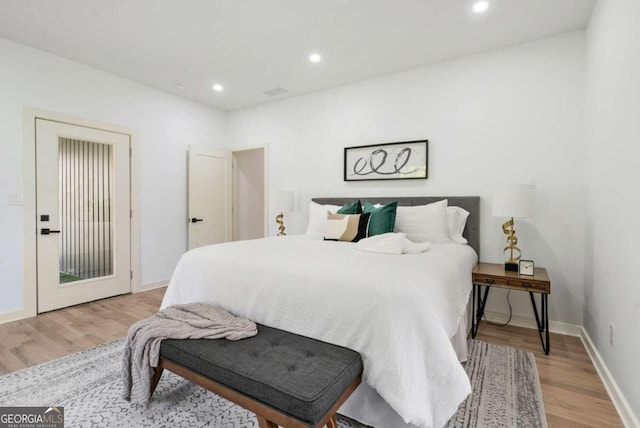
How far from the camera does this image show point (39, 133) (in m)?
3.29

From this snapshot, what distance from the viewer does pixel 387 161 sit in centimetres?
379

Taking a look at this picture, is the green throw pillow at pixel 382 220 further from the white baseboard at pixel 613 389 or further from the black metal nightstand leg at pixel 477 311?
the white baseboard at pixel 613 389

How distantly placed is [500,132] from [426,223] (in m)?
1.16

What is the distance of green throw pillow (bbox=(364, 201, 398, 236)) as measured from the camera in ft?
9.95

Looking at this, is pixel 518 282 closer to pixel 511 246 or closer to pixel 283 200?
pixel 511 246

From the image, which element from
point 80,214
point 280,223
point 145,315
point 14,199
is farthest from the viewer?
point 280,223

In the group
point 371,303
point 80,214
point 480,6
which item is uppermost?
point 480,6

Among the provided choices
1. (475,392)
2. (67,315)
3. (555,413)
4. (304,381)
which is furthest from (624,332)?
(67,315)

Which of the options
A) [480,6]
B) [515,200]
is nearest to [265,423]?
[515,200]

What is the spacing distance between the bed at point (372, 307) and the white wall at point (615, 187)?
84cm

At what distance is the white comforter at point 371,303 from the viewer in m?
1.46

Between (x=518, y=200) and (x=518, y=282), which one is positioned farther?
(x=518, y=200)

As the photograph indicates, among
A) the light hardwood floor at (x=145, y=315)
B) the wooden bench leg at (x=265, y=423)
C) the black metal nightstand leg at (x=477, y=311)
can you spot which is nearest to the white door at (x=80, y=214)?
the light hardwood floor at (x=145, y=315)

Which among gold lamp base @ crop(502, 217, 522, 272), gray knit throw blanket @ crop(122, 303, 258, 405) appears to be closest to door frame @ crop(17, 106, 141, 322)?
gray knit throw blanket @ crop(122, 303, 258, 405)
